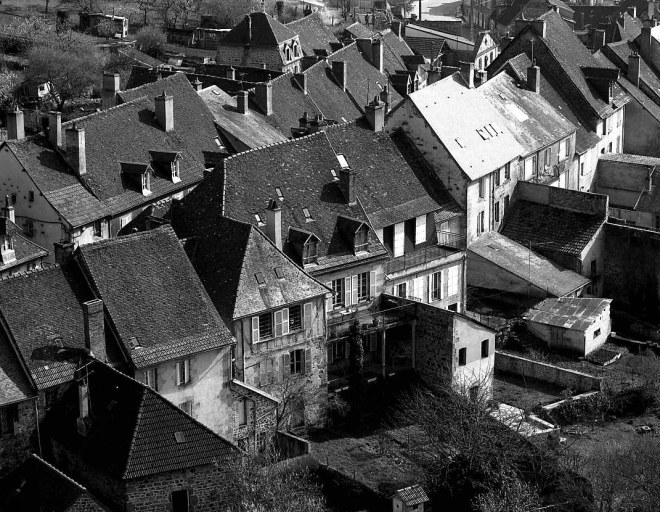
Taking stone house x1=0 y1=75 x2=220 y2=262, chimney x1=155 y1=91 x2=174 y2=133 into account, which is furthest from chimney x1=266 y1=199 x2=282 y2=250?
chimney x1=155 y1=91 x2=174 y2=133

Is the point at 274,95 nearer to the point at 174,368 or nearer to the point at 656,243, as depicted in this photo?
the point at 656,243

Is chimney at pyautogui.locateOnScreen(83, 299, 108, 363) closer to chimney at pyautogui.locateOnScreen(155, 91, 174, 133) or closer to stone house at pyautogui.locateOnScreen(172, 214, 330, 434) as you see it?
stone house at pyautogui.locateOnScreen(172, 214, 330, 434)

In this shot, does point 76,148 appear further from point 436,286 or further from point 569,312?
point 569,312

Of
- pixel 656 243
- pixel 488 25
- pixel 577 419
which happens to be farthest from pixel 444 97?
pixel 488 25

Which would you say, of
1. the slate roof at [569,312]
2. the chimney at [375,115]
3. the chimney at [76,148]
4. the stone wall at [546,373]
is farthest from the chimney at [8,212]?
Result: the slate roof at [569,312]

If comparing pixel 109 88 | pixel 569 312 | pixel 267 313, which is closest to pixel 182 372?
pixel 267 313

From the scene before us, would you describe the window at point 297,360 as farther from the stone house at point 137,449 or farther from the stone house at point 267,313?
the stone house at point 137,449
